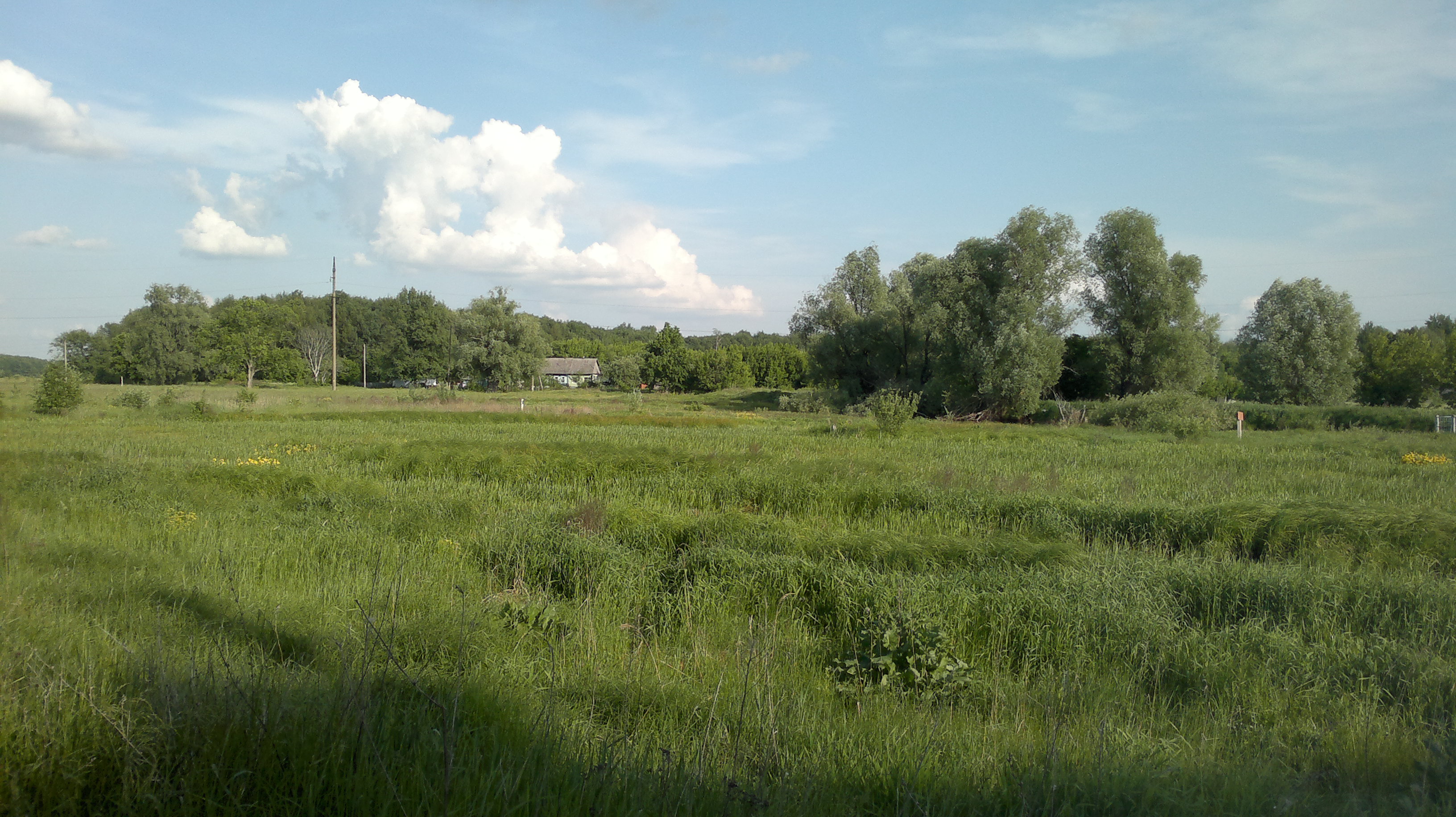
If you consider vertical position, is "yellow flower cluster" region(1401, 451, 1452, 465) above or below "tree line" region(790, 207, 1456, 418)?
below

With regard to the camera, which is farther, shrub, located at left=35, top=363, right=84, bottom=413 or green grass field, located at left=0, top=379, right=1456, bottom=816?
shrub, located at left=35, top=363, right=84, bottom=413

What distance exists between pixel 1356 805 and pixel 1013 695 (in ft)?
7.42

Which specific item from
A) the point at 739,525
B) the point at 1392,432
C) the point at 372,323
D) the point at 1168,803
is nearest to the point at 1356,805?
the point at 1168,803

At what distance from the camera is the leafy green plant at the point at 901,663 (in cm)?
577

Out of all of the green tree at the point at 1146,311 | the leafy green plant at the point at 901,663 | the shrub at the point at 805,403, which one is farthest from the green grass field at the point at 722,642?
the shrub at the point at 805,403

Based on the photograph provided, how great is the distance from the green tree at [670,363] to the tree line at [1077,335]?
Result: 137 feet

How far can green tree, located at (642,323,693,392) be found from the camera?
93.5 m

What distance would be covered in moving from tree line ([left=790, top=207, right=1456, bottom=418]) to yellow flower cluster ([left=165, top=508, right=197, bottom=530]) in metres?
40.0

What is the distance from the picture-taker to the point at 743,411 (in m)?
52.2

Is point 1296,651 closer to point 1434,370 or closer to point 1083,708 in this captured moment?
point 1083,708

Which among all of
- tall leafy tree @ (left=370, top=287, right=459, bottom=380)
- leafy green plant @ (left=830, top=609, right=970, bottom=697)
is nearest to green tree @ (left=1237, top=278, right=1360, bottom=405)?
leafy green plant @ (left=830, top=609, right=970, bottom=697)

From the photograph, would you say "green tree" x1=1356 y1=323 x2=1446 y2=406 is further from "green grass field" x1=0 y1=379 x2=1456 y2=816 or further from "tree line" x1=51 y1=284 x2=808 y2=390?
"green grass field" x1=0 y1=379 x2=1456 y2=816

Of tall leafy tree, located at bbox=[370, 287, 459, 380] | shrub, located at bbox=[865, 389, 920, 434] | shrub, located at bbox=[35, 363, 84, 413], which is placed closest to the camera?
shrub, located at bbox=[865, 389, 920, 434]

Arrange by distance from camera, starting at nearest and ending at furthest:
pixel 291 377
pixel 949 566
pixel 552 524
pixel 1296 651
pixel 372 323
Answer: pixel 1296 651 < pixel 949 566 < pixel 552 524 < pixel 291 377 < pixel 372 323
